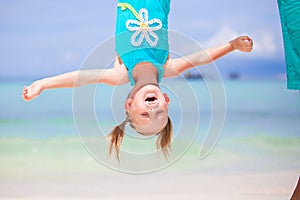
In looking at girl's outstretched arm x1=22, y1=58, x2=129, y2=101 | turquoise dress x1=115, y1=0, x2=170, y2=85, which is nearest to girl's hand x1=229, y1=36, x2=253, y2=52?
turquoise dress x1=115, y1=0, x2=170, y2=85

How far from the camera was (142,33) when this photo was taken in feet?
6.46

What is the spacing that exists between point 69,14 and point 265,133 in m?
0.89

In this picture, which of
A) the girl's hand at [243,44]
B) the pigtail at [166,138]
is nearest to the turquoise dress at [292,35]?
the girl's hand at [243,44]

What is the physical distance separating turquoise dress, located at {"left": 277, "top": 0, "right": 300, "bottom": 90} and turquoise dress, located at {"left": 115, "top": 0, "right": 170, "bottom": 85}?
41 centimetres

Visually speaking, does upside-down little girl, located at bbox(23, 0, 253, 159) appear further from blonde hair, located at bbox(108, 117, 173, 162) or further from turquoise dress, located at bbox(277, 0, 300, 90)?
turquoise dress, located at bbox(277, 0, 300, 90)

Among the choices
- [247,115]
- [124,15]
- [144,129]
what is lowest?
[144,129]

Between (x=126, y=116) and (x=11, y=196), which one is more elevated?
(x=126, y=116)

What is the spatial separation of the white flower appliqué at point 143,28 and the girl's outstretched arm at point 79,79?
128mm

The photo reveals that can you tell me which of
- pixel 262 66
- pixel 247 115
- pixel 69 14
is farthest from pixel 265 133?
pixel 69 14

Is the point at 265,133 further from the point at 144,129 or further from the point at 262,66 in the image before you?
the point at 144,129

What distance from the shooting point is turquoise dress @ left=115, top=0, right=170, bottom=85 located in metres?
1.98

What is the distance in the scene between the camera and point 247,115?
2.46 metres

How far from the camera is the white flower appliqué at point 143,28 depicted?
6.46 feet

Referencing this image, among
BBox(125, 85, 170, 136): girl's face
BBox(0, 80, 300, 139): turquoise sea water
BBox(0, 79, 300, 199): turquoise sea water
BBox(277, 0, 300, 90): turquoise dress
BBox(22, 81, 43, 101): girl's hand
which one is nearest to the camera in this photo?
BBox(277, 0, 300, 90): turquoise dress
